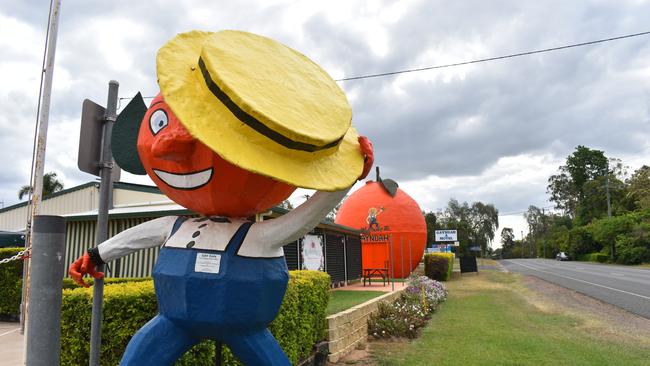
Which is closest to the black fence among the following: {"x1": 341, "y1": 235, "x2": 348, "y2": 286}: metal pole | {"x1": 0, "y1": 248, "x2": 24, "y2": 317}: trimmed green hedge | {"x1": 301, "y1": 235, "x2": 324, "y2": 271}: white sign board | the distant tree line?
{"x1": 341, "y1": 235, "x2": 348, "y2": 286}: metal pole

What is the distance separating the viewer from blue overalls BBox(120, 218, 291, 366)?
2.50 metres

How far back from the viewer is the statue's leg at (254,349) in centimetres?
264

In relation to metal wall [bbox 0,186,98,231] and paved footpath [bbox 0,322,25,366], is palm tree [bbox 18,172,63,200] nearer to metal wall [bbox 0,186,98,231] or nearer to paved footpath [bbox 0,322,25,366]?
metal wall [bbox 0,186,98,231]

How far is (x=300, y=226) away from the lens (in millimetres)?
2658

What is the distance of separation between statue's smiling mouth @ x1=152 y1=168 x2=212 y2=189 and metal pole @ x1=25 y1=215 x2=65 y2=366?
60 cm

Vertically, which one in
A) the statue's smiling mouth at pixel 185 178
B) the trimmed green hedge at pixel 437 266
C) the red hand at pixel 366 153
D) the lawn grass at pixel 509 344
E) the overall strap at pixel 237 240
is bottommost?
the lawn grass at pixel 509 344

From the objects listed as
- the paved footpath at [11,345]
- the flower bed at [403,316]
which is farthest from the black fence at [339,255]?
the paved footpath at [11,345]

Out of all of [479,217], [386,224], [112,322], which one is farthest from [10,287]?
[479,217]

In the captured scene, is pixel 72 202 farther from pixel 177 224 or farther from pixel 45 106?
pixel 177 224

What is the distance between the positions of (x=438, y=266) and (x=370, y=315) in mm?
14242

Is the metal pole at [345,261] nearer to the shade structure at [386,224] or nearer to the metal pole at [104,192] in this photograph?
the shade structure at [386,224]

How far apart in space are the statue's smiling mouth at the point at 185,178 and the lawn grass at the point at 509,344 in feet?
16.3

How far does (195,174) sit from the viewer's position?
103 inches

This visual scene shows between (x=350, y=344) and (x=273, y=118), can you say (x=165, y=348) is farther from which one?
(x=350, y=344)
